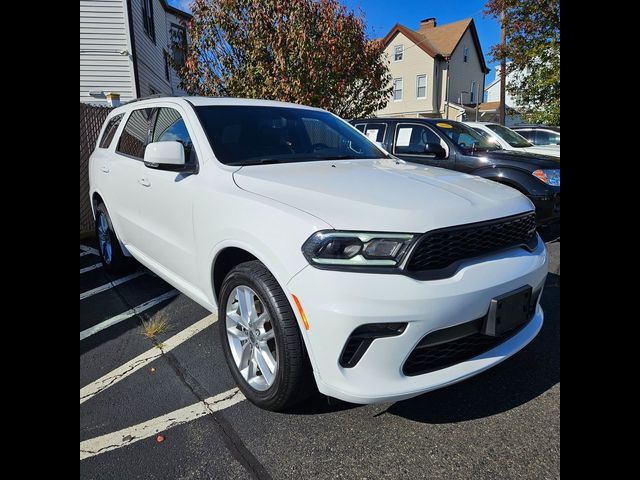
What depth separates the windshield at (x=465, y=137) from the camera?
6480 mm

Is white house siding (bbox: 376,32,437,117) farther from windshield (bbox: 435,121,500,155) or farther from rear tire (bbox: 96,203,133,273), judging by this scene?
rear tire (bbox: 96,203,133,273)

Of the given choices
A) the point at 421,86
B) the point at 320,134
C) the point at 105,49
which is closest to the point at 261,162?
the point at 320,134

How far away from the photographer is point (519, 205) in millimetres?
2395

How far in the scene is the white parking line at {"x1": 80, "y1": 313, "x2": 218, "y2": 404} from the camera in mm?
2630

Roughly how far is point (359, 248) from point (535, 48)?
47.4 feet

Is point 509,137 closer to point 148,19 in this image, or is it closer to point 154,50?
point 148,19

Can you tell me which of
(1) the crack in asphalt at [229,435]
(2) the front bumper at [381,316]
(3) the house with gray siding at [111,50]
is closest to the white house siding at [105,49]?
(3) the house with gray siding at [111,50]

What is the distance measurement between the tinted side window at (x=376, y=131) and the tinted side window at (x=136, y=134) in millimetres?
3790

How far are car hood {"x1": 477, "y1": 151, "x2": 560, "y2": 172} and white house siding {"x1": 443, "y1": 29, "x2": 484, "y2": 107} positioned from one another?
26.2 metres

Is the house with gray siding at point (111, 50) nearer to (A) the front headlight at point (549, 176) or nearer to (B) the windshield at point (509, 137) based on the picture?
(B) the windshield at point (509, 137)

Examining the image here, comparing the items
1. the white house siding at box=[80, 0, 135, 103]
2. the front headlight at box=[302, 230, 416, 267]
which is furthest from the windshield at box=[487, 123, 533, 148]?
the white house siding at box=[80, 0, 135, 103]
